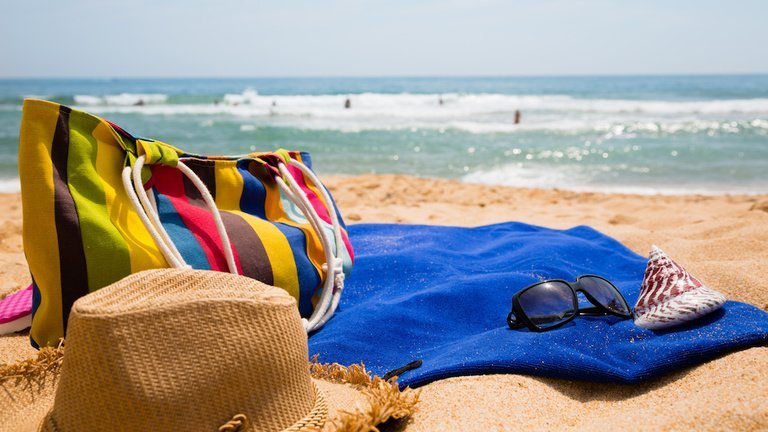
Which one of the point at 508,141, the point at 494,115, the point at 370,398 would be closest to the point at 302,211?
the point at 370,398

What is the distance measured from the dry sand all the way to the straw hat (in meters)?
0.40

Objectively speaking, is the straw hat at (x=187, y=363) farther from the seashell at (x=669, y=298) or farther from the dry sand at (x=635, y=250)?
the seashell at (x=669, y=298)

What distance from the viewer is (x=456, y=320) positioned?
2.61 m

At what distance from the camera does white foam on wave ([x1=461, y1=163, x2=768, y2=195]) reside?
25.1 ft

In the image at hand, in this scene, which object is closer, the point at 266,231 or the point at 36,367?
the point at 36,367

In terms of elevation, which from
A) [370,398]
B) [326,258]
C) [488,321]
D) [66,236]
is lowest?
[488,321]

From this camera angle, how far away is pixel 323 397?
65.7 inches

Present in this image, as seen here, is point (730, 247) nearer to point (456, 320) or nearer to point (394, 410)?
point (456, 320)

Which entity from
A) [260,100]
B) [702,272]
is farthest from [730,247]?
[260,100]

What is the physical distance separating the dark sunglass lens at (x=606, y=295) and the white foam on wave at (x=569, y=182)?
547cm

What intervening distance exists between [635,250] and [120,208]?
326 centimetres

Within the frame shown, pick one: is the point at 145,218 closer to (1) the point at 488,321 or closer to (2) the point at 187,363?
(2) the point at 187,363

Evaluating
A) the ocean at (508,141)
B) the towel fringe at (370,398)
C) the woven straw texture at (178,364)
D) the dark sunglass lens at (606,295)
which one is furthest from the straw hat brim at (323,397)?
the ocean at (508,141)

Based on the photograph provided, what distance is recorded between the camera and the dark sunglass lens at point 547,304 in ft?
7.55
